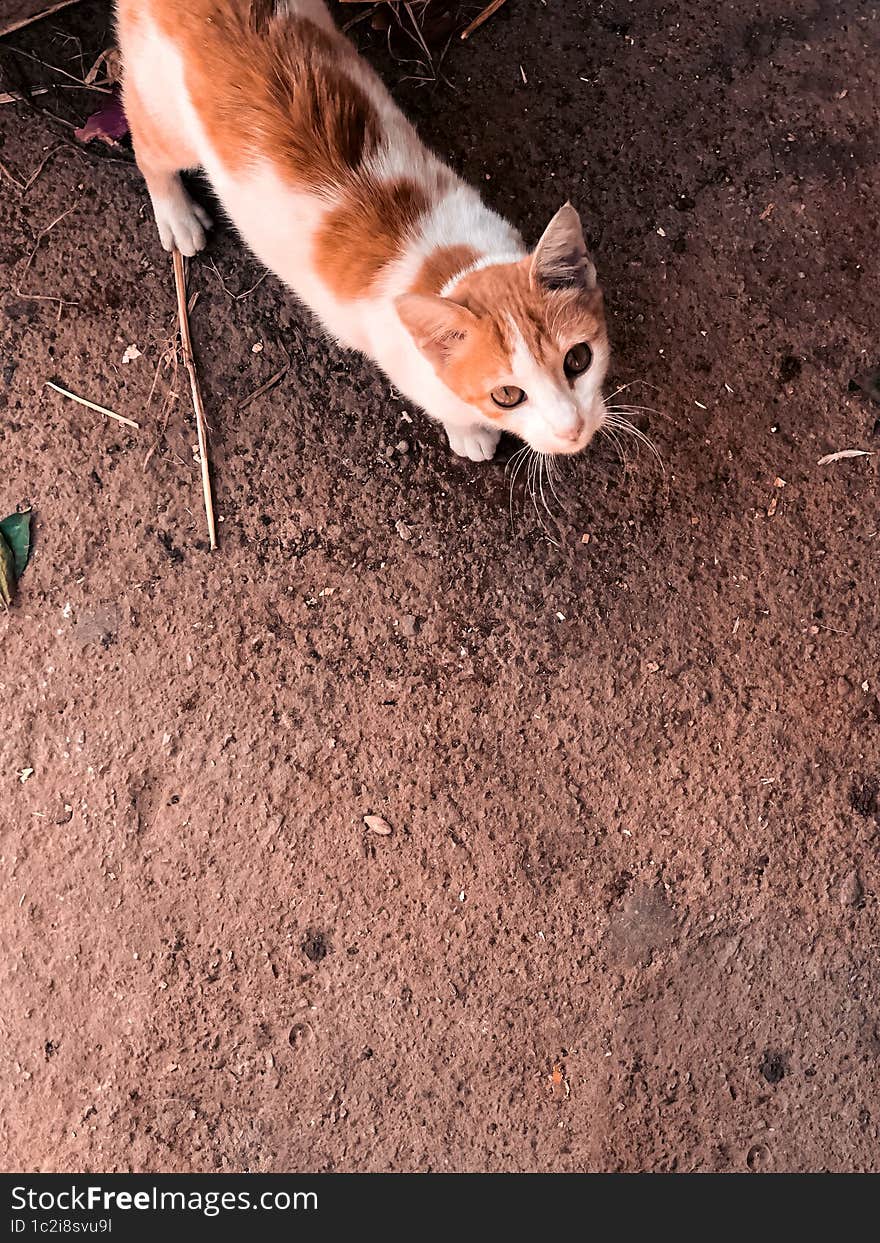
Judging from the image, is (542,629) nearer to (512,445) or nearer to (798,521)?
(512,445)

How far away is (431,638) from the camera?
6.21 feet

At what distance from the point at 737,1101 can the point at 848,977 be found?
36 centimetres

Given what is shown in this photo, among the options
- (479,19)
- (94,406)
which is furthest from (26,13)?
(479,19)

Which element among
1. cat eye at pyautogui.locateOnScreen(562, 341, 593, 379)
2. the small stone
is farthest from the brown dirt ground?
cat eye at pyautogui.locateOnScreen(562, 341, 593, 379)

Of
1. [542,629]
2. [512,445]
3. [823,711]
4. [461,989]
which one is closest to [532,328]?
[512,445]

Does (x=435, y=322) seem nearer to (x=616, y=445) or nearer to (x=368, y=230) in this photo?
(x=368, y=230)

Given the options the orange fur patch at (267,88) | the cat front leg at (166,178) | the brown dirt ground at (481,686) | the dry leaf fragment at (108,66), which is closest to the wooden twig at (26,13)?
the brown dirt ground at (481,686)

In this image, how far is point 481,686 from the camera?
1891mm

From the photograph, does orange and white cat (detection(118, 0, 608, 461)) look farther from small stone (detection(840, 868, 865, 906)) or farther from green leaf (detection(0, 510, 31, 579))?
small stone (detection(840, 868, 865, 906))

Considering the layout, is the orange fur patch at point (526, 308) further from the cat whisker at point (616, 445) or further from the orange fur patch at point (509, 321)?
the cat whisker at point (616, 445)

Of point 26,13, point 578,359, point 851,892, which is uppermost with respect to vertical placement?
point 26,13

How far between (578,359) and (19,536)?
127 cm

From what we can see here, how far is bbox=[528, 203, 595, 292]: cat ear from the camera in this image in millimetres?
1275

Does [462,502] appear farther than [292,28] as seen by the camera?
Yes
